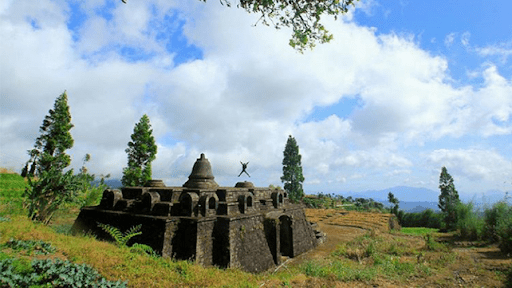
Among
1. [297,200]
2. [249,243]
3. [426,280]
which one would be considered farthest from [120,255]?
[297,200]

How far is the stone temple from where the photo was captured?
13.0m

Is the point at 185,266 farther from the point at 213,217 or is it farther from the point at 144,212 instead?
the point at 144,212

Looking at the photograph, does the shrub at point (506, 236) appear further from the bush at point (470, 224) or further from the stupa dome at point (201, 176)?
the stupa dome at point (201, 176)

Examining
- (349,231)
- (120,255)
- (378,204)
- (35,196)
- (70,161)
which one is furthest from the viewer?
(378,204)

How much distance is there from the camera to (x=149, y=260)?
28.1 feet

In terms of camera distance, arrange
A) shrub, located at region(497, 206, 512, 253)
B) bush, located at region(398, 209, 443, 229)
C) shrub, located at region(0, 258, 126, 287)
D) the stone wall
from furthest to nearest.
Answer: bush, located at region(398, 209, 443, 229), shrub, located at region(497, 206, 512, 253), the stone wall, shrub, located at region(0, 258, 126, 287)

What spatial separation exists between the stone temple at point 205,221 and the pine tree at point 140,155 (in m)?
13.2

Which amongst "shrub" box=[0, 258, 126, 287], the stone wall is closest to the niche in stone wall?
the stone wall

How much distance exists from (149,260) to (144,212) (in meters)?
6.55

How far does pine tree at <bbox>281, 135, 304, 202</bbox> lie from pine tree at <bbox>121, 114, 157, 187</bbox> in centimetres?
2020

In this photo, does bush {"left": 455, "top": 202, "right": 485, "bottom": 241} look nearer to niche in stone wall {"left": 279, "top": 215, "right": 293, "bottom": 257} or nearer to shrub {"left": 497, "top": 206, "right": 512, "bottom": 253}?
shrub {"left": 497, "top": 206, "right": 512, "bottom": 253}

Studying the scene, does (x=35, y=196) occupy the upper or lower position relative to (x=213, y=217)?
upper

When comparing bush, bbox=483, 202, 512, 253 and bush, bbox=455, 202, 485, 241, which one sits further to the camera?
bush, bbox=455, 202, 485, 241

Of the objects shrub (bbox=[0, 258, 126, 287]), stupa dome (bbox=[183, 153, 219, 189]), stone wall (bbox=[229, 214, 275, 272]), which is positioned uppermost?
stupa dome (bbox=[183, 153, 219, 189])
